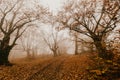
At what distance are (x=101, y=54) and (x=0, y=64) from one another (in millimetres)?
13443

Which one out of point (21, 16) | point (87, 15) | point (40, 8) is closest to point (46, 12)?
point (40, 8)

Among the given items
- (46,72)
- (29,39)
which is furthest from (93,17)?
(29,39)

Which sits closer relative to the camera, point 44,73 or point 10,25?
point 44,73

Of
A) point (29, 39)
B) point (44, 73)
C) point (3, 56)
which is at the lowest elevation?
point (44, 73)

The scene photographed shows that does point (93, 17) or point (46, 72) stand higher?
point (93, 17)

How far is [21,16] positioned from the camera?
2536 cm

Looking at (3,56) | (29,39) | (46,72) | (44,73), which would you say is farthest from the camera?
(29,39)

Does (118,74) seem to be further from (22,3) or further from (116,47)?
(22,3)

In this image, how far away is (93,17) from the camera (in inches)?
808

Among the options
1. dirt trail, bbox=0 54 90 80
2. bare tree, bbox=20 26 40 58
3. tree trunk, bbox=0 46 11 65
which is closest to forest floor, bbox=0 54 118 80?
dirt trail, bbox=0 54 90 80

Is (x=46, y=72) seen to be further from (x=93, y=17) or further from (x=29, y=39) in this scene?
(x=29, y=39)

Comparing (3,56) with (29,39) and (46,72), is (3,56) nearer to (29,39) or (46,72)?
(46,72)

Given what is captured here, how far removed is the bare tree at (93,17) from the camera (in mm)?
17812

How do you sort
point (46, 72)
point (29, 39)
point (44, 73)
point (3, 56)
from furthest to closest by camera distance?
point (29, 39) < point (3, 56) < point (46, 72) < point (44, 73)
